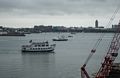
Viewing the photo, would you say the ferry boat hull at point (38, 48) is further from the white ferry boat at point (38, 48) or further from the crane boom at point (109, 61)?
the crane boom at point (109, 61)

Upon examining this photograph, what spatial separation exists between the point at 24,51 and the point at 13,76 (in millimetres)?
37443

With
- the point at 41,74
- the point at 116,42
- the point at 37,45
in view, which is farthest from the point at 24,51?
the point at 116,42

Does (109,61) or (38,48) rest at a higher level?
(109,61)

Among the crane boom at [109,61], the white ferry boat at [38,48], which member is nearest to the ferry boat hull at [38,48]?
the white ferry boat at [38,48]

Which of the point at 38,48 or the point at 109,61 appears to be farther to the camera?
the point at 38,48

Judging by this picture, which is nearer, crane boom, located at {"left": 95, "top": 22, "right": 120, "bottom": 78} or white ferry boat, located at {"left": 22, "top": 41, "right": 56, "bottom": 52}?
crane boom, located at {"left": 95, "top": 22, "right": 120, "bottom": 78}

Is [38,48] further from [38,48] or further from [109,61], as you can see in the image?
[109,61]

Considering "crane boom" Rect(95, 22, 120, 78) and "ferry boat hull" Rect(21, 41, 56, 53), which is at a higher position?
"crane boom" Rect(95, 22, 120, 78)

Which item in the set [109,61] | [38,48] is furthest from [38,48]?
[109,61]

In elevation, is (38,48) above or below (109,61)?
below

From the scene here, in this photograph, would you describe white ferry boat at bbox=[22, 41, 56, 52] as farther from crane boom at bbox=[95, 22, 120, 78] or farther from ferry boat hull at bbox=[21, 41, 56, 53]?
crane boom at bbox=[95, 22, 120, 78]

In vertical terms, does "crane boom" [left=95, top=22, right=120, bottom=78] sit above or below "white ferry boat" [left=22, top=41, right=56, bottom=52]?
above

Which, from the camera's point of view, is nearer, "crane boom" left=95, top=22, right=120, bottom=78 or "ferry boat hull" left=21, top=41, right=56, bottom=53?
"crane boom" left=95, top=22, right=120, bottom=78

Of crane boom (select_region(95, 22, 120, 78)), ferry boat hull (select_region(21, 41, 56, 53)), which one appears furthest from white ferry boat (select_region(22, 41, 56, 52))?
crane boom (select_region(95, 22, 120, 78))
